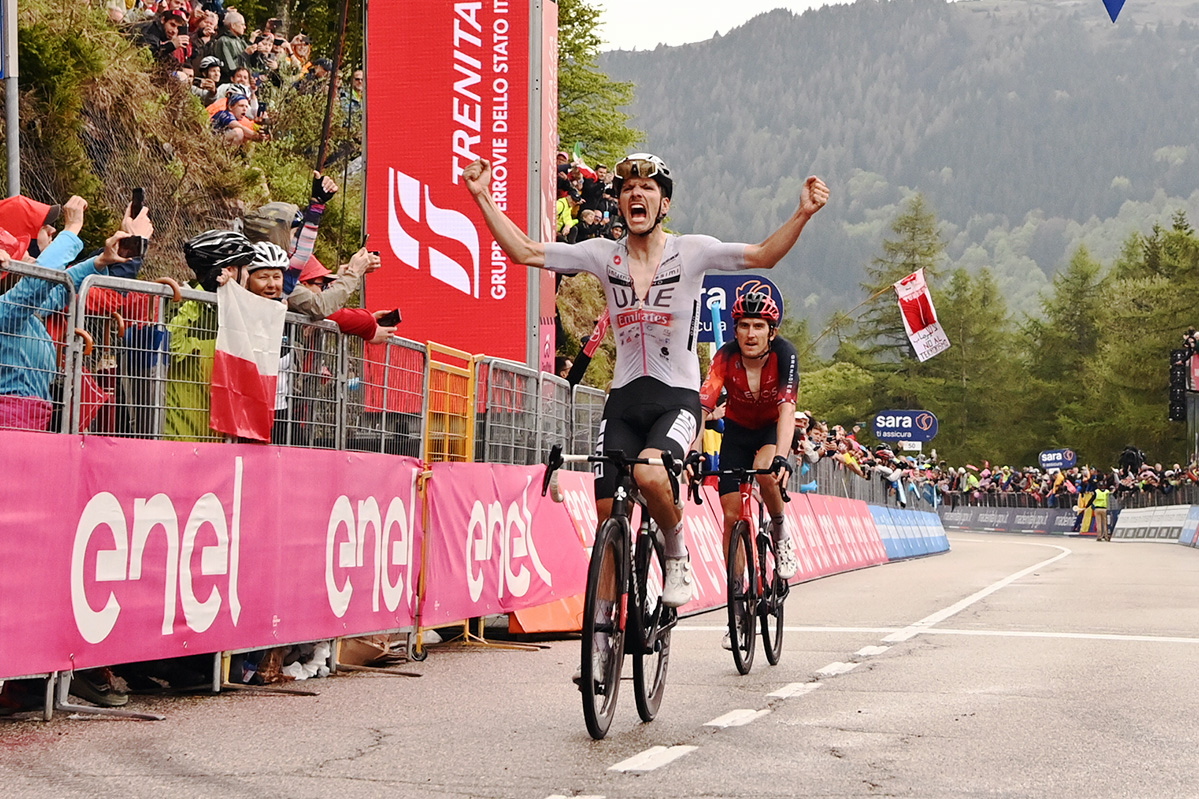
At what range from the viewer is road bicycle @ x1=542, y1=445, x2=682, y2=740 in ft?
21.4

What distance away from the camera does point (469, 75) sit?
1727 centimetres

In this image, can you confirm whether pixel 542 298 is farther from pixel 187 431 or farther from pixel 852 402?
pixel 852 402

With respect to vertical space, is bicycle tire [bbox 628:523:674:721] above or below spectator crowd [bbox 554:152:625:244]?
below

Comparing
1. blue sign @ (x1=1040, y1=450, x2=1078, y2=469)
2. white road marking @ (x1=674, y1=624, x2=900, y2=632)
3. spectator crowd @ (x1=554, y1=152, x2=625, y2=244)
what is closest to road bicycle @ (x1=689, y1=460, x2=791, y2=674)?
white road marking @ (x1=674, y1=624, x2=900, y2=632)

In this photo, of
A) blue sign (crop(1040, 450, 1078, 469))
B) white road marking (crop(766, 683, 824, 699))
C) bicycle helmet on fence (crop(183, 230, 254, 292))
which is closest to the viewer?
white road marking (crop(766, 683, 824, 699))

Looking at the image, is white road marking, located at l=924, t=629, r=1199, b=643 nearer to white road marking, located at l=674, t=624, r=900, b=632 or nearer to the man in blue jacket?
white road marking, located at l=674, t=624, r=900, b=632

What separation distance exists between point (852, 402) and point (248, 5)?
10691 cm

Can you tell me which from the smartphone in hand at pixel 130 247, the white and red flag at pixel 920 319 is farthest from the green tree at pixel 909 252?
A: the smartphone in hand at pixel 130 247

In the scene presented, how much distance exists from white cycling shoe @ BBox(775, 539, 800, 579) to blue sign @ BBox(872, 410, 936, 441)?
47.2 m

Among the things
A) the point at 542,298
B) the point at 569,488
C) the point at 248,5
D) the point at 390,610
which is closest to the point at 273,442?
the point at 390,610

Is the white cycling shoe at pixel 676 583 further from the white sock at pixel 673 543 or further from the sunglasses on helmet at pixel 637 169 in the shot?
the sunglasses on helmet at pixel 637 169

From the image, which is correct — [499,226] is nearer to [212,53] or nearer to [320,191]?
[320,191]

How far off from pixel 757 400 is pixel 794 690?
200 cm

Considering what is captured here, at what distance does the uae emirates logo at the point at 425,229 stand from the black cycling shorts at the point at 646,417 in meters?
9.91
